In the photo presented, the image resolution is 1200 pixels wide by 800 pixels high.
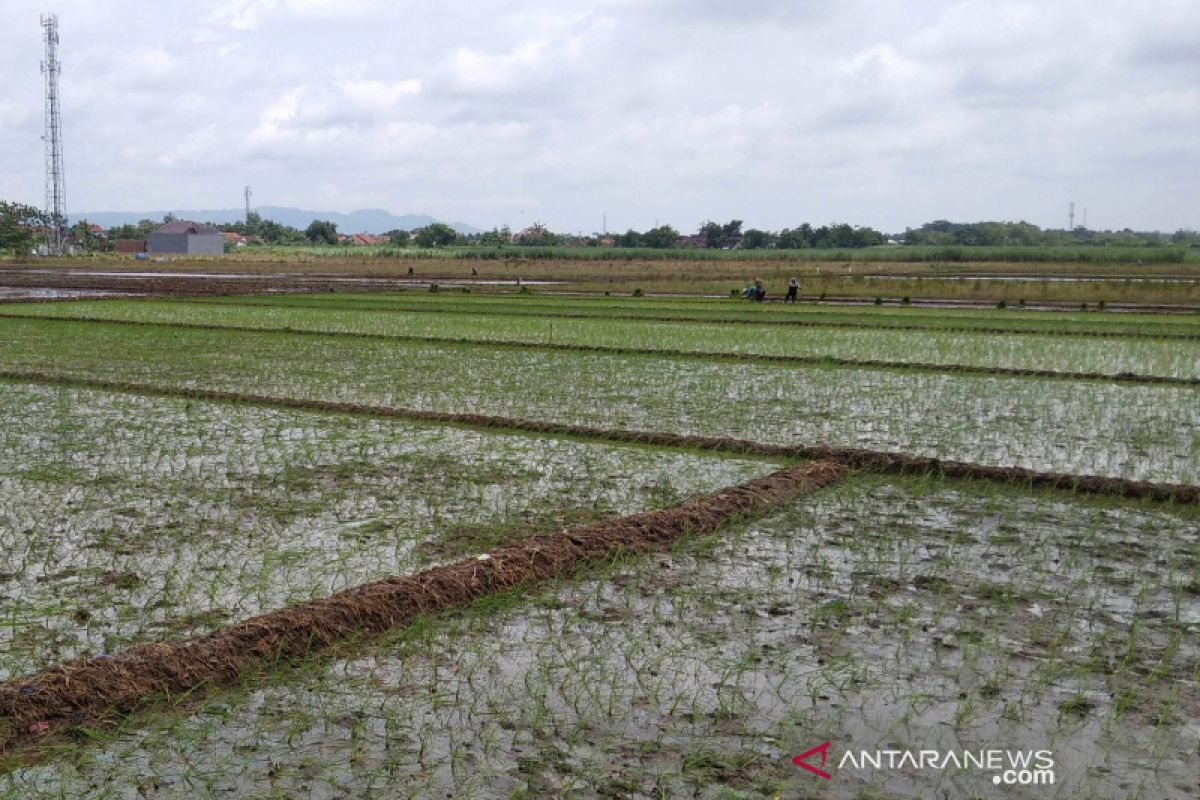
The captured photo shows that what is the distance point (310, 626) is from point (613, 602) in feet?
4.02

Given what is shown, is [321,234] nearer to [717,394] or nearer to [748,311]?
[748,311]

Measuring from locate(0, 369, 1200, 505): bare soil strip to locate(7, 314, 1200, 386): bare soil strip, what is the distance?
5.02 metres

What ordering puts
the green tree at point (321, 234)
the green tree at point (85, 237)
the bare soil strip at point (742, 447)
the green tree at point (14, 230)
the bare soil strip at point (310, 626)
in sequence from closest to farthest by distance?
the bare soil strip at point (310, 626)
the bare soil strip at point (742, 447)
the green tree at point (14, 230)
the green tree at point (85, 237)
the green tree at point (321, 234)

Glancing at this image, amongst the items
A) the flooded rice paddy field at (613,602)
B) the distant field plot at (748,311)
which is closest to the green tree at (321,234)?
the distant field plot at (748,311)

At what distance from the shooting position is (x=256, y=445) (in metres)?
7.60

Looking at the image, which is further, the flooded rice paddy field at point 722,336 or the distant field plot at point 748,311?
the distant field plot at point 748,311

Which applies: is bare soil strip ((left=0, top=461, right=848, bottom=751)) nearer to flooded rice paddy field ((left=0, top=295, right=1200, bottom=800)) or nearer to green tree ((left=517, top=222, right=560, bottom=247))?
flooded rice paddy field ((left=0, top=295, right=1200, bottom=800))

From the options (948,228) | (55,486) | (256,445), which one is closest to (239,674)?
(55,486)

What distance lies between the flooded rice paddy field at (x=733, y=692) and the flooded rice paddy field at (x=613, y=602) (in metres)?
0.01

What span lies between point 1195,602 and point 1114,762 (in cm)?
174

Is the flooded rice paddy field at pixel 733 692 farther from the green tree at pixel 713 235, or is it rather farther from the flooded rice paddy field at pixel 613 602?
the green tree at pixel 713 235

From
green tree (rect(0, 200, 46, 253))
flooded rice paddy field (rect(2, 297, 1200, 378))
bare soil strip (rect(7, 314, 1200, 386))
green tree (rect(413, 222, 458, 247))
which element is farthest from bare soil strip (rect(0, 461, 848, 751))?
green tree (rect(413, 222, 458, 247))

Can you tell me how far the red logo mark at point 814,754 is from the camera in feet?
9.87

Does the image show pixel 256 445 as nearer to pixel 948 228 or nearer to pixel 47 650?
pixel 47 650
